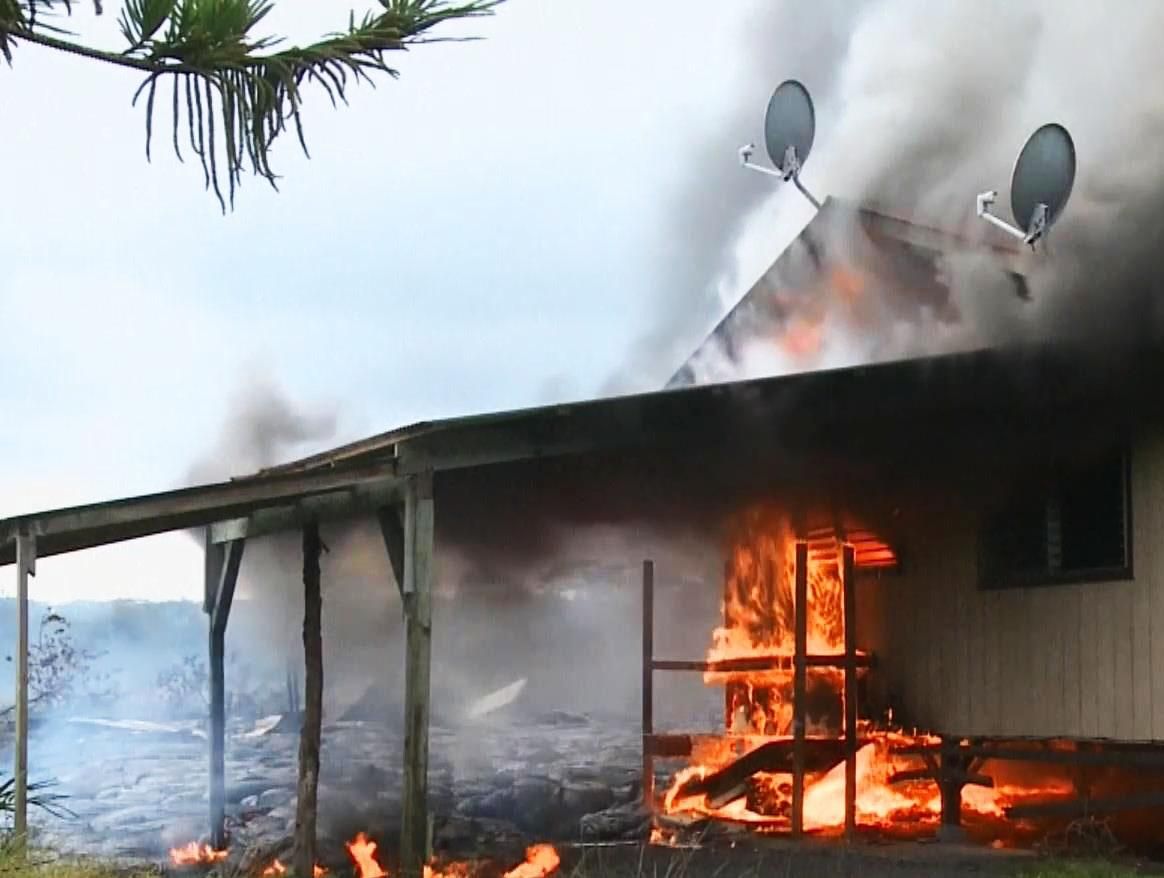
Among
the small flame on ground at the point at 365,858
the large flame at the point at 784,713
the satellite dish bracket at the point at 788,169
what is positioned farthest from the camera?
the satellite dish bracket at the point at 788,169

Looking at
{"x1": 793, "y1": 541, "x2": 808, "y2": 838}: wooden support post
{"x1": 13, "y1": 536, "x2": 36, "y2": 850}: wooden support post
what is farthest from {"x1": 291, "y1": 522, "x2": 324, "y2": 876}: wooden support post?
{"x1": 793, "y1": 541, "x2": 808, "y2": 838}: wooden support post

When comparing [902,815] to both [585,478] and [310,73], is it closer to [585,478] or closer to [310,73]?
[585,478]

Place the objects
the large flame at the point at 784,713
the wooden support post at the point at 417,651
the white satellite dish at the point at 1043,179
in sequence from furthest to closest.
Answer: the large flame at the point at 784,713 < the white satellite dish at the point at 1043,179 < the wooden support post at the point at 417,651

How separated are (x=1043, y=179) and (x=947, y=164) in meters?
3.00

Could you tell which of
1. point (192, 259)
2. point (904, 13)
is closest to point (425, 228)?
point (192, 259)

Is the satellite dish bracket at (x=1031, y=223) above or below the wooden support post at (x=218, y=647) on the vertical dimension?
above

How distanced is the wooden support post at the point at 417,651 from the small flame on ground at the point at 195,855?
9.45 feet

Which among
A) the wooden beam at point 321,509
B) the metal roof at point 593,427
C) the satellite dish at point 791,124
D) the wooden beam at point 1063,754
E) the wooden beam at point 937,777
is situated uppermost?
the satellite dish at point 791,124

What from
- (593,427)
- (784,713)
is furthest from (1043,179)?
(784,713)

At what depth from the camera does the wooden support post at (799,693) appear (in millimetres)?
11516

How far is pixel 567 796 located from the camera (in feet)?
46.7

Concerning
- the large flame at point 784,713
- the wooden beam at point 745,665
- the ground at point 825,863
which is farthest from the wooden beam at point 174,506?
the large flame at point 784,713

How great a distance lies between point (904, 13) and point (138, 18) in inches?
490

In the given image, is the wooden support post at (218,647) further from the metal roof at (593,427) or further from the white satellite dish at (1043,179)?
the white satellite dish at (1043,179)
